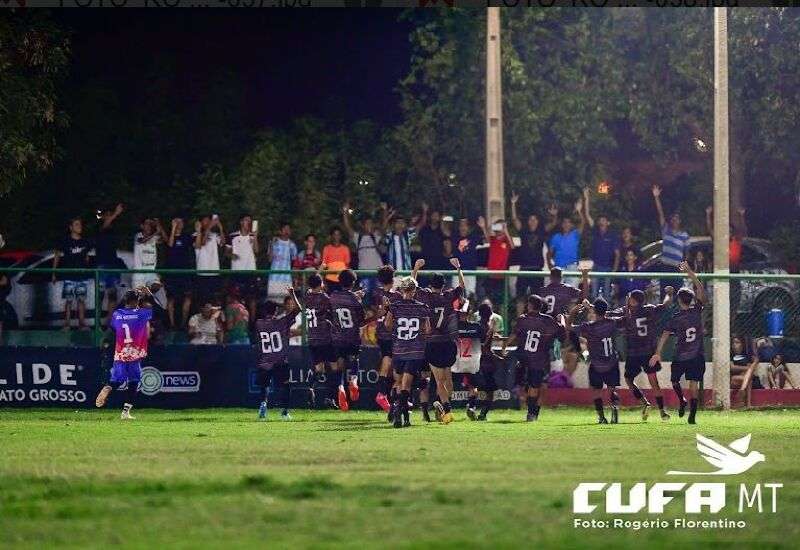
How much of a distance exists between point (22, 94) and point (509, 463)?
702 inches

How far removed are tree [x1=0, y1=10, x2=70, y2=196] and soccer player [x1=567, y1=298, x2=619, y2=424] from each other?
11.6 metres

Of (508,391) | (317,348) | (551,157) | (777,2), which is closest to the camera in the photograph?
(317,348)

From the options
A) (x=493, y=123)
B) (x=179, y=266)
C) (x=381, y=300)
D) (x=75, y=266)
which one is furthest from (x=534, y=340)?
(x=75, y=266)

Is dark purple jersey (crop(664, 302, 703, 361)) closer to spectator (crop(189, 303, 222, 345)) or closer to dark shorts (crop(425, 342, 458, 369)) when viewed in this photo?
dark shorts (crop(425, 342, 458, 369))

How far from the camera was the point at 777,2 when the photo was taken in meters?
37.3

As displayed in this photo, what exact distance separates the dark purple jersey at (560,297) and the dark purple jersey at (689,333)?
2.32 m

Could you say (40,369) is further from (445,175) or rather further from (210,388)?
(445,175)

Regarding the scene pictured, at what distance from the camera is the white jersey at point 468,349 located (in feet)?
93.1

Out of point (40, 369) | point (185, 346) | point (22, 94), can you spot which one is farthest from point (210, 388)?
point (22, 94)

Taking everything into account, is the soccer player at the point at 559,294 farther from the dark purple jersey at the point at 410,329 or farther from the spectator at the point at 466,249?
the dark purple jersey at the point at 410,329

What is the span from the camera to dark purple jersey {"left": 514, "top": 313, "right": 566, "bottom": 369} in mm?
26188

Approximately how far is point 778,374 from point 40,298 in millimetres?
12212

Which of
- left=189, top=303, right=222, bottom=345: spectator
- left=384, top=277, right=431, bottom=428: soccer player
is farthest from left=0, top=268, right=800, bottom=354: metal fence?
left=384, top=277, right=431, bottom=428: soccer player

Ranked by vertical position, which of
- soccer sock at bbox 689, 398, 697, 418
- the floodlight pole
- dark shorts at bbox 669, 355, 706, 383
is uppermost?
the floodlight pole
